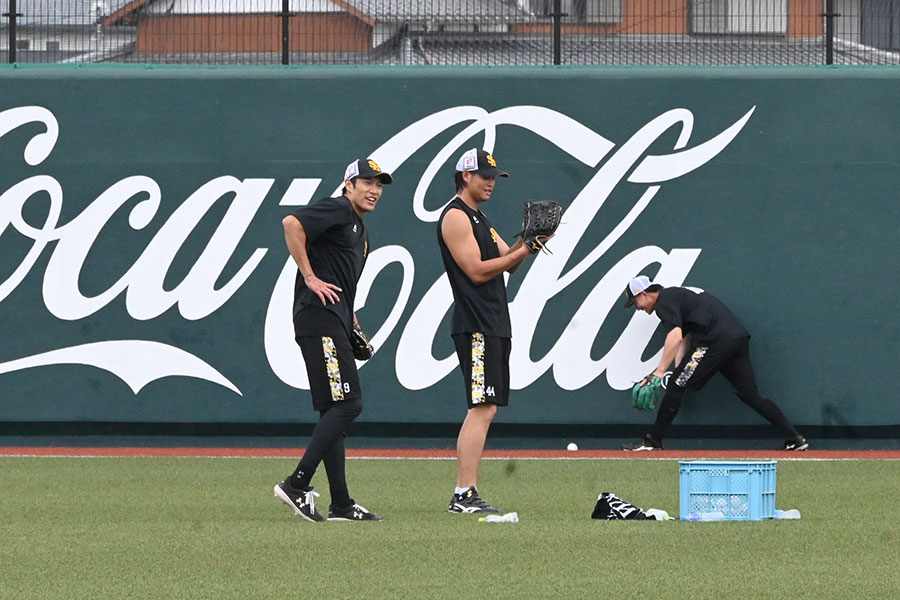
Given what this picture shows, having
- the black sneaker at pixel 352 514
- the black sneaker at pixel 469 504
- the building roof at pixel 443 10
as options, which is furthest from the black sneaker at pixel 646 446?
the black sneaker at pixel 352 514

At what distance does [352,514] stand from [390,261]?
6.31 m

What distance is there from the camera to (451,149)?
583 inches

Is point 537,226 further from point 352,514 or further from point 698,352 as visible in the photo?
point 698,352

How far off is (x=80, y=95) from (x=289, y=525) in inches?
300

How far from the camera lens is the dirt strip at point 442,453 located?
45.4ft

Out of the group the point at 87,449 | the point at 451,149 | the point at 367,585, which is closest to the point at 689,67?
the point at 451,149

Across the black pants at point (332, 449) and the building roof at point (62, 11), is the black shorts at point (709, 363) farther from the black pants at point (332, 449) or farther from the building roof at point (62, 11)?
the building roof at point (62, 11)

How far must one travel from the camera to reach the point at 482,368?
9250mm

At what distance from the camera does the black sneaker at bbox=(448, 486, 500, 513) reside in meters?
9.05

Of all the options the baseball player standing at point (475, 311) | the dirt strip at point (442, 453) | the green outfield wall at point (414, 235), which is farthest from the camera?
the green outfield wall at point (414, 235)

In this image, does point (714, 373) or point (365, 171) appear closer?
point (365, 171)

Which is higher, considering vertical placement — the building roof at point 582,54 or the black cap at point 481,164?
the building roof at point 582,54

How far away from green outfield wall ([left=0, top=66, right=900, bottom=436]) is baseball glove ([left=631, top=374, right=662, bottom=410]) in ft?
1.09

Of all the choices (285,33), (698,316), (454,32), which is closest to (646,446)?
(698,316)
